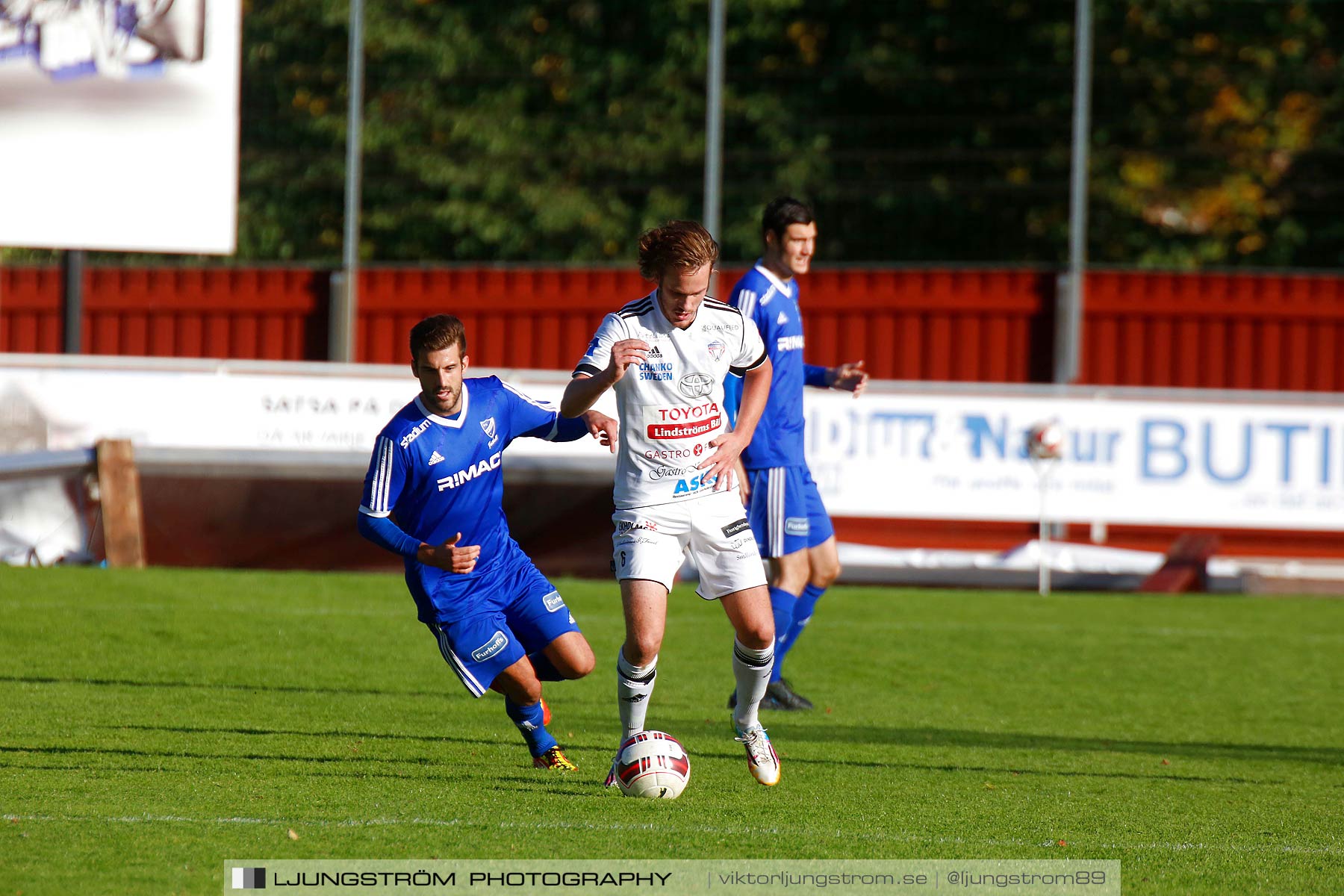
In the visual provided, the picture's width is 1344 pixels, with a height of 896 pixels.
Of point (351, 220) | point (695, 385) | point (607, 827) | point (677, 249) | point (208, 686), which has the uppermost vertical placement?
point (351, 220)

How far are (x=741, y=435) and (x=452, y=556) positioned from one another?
42.3 inches

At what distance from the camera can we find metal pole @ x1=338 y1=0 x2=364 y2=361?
61.1 feet

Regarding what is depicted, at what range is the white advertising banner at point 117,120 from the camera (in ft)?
48.7

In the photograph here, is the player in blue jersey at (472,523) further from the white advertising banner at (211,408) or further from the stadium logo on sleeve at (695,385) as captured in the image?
the white advertising banner at (211,408)

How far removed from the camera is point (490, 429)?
582 centimetres

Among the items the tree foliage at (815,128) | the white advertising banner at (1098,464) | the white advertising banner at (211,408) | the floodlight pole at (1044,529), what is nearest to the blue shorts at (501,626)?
the white advertising banner at (211,408)

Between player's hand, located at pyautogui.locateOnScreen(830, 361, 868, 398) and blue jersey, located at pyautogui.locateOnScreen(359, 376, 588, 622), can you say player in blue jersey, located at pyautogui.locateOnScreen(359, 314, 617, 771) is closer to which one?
A: blue jersey, located at pyautogui.locateOnScreen(359, 376, 588, 622)

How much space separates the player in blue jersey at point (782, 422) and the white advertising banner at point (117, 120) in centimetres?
900

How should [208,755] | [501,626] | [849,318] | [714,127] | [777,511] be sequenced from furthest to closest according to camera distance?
[849,318] → [714,127] → [777,511] → [208,755] → [501,626]

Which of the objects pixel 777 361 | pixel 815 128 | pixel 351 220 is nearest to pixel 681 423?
pixel 777 361

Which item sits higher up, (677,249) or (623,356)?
(677,249)

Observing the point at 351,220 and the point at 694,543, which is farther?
the point at 351,220

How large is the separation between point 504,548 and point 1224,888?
2.71 meters

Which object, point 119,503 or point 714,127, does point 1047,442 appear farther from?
point 119,503
